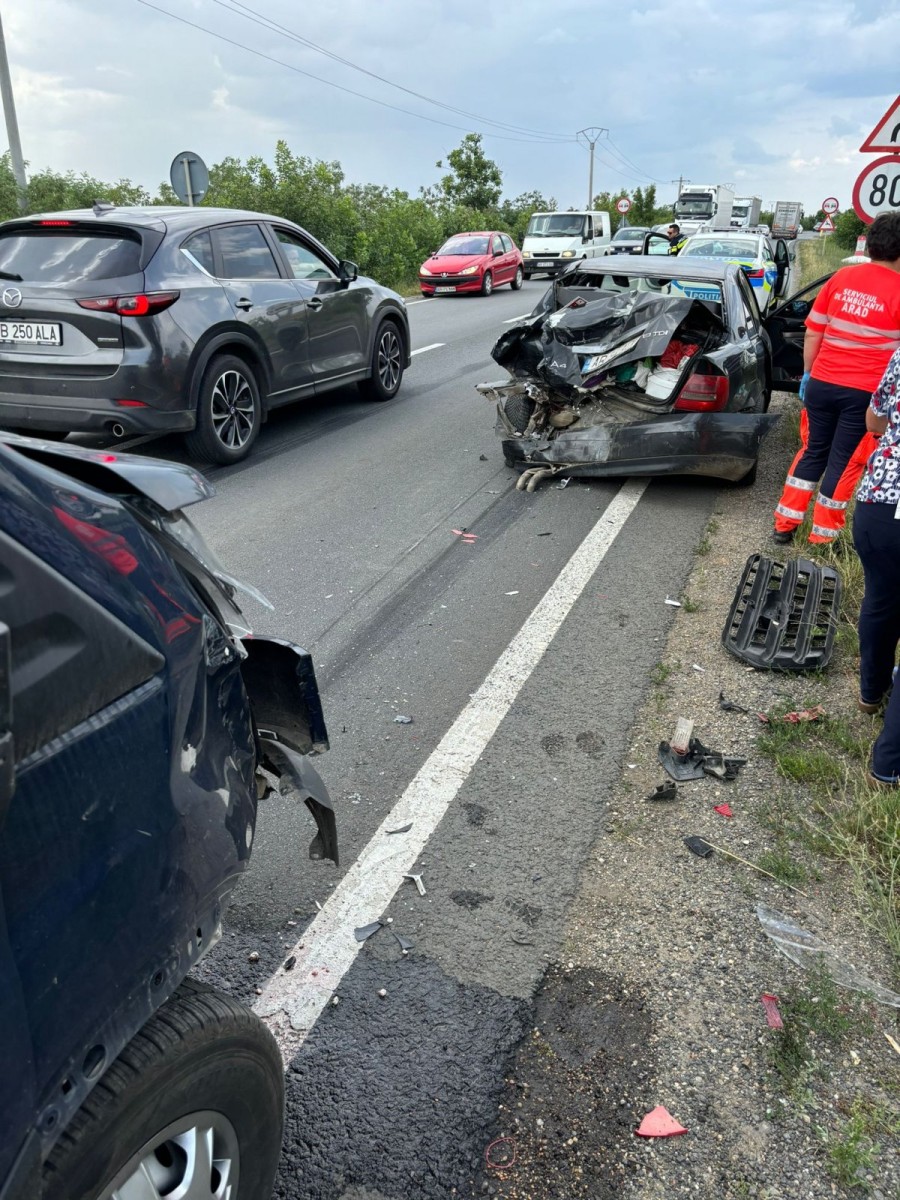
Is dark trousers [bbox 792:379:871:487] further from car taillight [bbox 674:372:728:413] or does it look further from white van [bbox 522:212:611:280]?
white van [bbox 522:212:611:280]

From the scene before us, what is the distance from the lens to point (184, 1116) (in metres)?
1.57

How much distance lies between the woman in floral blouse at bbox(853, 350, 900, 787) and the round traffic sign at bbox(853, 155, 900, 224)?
135 inches

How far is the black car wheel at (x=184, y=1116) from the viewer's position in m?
1.39

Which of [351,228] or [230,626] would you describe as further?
[351,228]

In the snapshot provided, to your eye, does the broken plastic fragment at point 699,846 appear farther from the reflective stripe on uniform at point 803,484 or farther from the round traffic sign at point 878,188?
the round traffic sign at point 878,188

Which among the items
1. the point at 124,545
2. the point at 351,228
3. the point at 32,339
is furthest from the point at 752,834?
the point at 351,228

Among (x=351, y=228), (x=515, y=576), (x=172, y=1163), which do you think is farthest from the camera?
(x=351, y=228)

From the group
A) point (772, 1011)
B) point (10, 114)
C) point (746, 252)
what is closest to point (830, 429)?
point (772, 1011)

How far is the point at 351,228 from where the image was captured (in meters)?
24.2

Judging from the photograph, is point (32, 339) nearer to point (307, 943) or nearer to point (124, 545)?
point (307, 943)

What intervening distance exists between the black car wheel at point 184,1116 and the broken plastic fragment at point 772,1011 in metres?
1.40

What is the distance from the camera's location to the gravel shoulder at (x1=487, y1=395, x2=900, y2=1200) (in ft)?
7.24

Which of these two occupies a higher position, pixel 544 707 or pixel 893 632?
pixel 893 632

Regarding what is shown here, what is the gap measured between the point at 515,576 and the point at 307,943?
124 inches
